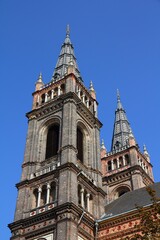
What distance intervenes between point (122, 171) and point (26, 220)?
1846 centimetres

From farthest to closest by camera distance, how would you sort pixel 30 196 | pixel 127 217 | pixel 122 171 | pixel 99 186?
pixel 122 171 → pixel 99 186 → pixel 30 196 → pixel 127 217

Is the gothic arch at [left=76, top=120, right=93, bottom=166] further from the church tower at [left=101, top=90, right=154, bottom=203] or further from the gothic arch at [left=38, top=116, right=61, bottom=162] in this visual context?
the church tower at [left=101, top=90, right=154, bottom=203]

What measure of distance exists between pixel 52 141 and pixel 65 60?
1461 cm

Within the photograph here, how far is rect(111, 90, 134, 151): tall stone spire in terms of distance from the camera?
51.9 m

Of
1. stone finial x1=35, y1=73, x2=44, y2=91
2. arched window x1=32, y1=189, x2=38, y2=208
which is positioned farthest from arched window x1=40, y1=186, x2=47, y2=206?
stone finial x1=35, y1=73, x2=44, y2=91

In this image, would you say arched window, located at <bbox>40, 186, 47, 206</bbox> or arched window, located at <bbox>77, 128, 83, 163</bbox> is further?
arched window, located at <bbox>77, 128, 83, 163</bbox>

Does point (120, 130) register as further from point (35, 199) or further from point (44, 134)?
point (35, 199)

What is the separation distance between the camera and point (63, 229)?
84.8 ft

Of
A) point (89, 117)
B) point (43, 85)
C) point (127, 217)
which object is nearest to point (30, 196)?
point (127, 217)

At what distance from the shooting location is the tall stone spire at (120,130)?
170 feet

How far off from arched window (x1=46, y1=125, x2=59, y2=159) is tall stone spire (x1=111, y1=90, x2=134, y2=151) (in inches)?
617

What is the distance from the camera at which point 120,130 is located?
5466 cm

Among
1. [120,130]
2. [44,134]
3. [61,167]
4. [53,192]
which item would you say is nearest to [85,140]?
[44,134]

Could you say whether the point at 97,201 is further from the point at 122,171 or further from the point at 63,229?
the point at 122,171
